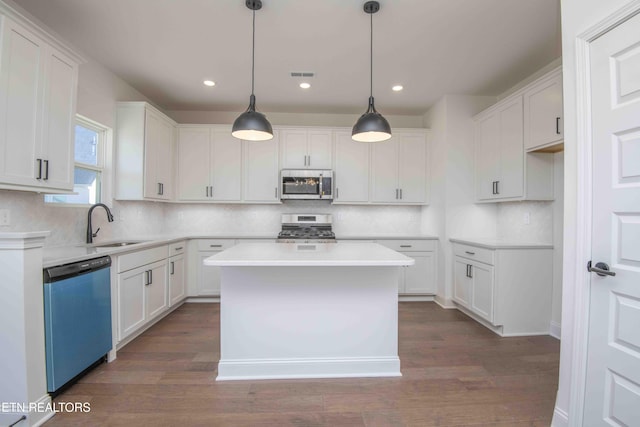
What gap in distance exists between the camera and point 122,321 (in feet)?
7.87

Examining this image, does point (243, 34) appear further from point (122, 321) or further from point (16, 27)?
point (122, 321)

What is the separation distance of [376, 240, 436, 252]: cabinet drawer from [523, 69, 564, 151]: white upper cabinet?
64.0 inches

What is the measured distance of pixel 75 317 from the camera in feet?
6.13

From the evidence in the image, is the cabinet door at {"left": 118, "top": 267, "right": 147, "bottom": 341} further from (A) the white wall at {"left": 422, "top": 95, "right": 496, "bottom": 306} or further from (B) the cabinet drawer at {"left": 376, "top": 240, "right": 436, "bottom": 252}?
(A) the white wall at {"left": 422, "top": 95, "right": 496, "bottom": 306}

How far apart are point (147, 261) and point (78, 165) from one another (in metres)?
1.18

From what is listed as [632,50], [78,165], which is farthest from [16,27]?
[632,50]

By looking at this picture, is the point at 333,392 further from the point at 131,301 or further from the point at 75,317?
the point at 131,301

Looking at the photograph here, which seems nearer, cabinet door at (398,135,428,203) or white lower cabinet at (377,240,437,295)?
white lower cabinet at (377,240,437,295)

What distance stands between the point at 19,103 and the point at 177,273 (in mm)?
2262

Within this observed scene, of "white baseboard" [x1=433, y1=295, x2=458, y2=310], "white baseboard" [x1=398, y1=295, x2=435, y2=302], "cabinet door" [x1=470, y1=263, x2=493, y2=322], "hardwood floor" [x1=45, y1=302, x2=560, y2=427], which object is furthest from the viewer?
"white baseboard" [x1=398, y1=295, x2=435, y2=302]

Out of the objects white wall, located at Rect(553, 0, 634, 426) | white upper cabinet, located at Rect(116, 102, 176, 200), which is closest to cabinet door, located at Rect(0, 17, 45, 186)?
white upper cabinet, located at Rect(116, 102, 176, 200)

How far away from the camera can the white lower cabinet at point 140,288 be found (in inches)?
94.6

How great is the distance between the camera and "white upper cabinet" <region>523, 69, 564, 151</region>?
8.08 ft

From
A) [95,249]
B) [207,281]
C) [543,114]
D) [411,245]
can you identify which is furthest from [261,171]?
[543,114]
